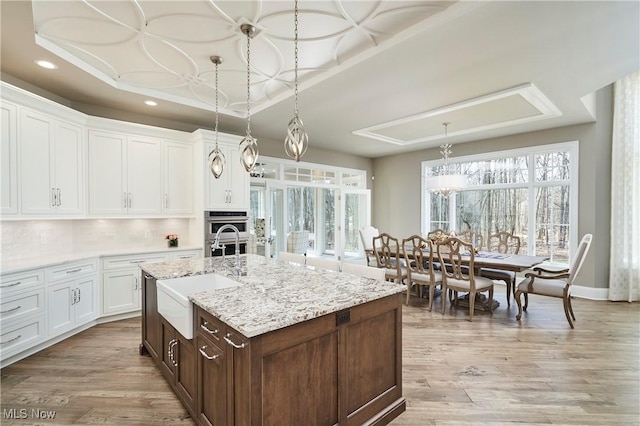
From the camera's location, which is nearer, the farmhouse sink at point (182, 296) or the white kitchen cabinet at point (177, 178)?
the farmhouse sink at point (182, 296)

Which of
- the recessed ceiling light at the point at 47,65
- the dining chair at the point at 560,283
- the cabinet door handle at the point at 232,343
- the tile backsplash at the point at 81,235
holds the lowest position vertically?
the dining chair at the point at 560,283

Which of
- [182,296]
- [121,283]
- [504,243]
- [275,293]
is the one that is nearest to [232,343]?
[275,293]

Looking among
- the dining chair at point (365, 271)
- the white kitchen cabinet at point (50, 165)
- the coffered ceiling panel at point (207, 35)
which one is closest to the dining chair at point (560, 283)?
the dining chair at point (365, 271)

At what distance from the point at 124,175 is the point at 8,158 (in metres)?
1.24

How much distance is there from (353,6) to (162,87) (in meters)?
2.65

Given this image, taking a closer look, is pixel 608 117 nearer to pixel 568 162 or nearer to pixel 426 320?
pixel 568 162

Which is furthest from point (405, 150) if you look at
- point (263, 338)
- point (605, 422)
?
point (263, 338)

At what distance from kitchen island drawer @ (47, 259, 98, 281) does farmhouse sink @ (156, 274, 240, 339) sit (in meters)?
1.77

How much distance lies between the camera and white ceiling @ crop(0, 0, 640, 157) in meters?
2.31

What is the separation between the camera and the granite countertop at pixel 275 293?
1.52 meters

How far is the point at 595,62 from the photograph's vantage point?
9.80 feet

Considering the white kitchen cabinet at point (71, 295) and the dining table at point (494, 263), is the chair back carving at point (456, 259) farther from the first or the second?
the white kitchen cabinet at point (71, 295)

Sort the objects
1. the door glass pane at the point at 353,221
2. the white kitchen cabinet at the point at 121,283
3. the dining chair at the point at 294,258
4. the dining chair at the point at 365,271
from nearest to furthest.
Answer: the dining chair at the point at 365,271 < the dining chair at the point at 294,258 < the white kitchen cabinet at the point at 121,283 < the door glass pane at the point at 353,221
